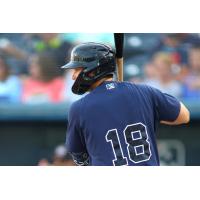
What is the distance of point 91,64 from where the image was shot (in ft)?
9.23

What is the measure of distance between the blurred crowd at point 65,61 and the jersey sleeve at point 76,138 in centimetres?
373

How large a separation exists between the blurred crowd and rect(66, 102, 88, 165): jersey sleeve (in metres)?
3.73

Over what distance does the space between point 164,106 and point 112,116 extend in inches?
12.1

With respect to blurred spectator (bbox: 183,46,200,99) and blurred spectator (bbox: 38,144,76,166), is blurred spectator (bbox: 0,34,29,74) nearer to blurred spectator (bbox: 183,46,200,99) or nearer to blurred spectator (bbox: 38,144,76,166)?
blurred spectator (bbox: 38,144,76,166)

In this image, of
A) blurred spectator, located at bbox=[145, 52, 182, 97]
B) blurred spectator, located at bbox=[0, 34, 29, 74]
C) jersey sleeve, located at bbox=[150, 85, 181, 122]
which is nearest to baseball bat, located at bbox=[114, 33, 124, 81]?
jersey sleeve, located at bbox=[150, 85, 181, 122]

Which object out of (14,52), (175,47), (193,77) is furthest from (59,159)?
(175,47)

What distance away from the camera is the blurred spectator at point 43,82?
6648 millimetres

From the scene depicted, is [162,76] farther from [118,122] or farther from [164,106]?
[118,122]

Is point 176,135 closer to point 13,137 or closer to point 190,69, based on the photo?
point 190,69

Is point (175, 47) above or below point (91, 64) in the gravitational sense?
below

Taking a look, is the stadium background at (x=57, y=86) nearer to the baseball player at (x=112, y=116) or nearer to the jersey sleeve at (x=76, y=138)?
the jersey sleeve at (x=76, y=138)

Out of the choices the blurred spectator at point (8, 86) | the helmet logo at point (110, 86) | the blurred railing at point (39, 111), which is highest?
the helmet logo at point (110, 86)

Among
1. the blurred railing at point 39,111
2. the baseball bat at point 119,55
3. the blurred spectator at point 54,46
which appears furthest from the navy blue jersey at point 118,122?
the blurred spectator at point 54,46

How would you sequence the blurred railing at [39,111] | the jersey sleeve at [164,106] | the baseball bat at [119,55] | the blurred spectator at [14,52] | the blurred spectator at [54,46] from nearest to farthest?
the jersey sleeve at [164,106] → the baseball bat at [119,55] → the blurred railing at [39,111] → the blurred spectator at [54,46] → the blurred spectator at [14,52]
